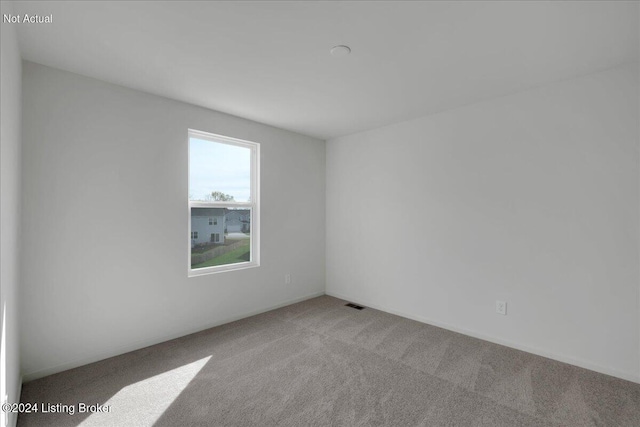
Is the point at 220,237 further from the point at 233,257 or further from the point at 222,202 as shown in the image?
the point at 222,202

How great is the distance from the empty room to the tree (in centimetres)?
3

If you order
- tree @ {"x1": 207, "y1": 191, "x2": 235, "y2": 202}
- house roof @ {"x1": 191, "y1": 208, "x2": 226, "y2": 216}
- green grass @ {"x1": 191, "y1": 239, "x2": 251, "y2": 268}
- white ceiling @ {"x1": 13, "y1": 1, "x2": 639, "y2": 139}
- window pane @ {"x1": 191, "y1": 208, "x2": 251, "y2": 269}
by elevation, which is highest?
white ceiling @ {"x1": 13, "y1": 1, "x2": 639, "y2": 139}

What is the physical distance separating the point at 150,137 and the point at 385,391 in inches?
118

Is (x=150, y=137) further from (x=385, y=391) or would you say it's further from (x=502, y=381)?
(x=502, y=381)

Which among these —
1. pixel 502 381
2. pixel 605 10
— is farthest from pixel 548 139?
pixel 502 381

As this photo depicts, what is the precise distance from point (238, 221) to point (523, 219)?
306 centimetres

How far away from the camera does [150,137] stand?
110 inches

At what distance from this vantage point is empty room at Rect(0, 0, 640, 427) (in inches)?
71.3

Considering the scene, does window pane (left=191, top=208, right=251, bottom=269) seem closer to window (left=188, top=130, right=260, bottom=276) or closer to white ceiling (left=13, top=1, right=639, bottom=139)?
window (left=188, top=130, right=260, bottom=276)

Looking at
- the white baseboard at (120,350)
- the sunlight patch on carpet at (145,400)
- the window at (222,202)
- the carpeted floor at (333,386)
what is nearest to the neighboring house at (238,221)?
the window at (222,202)

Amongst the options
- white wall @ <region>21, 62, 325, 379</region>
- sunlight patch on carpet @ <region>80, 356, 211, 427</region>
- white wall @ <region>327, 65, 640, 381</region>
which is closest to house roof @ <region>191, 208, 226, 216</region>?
white wall @ <region>21, 62, 325, 379</region>

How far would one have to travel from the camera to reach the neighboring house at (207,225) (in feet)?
10.6

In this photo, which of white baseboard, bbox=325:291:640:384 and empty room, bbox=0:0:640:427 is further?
white baseboard, bbox=325:291:640:384

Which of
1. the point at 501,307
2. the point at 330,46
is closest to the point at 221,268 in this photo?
the point at 330,46
